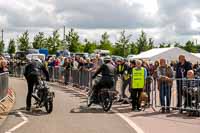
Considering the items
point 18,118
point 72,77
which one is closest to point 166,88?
point 18,118

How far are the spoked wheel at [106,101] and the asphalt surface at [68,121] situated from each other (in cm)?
20

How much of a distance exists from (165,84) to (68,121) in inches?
167

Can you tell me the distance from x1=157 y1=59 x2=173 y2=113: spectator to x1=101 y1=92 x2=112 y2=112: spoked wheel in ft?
5.57

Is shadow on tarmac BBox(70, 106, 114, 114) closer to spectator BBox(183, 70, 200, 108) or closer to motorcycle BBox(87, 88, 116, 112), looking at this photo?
motorcycle BBox(87, 88, 116, 112)

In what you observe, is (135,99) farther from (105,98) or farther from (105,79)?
(105,79)

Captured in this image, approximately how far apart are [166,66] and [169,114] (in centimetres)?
180

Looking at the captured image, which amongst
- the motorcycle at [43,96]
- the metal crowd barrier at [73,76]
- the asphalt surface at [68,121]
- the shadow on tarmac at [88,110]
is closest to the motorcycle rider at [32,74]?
the motorcycle at [43,96]

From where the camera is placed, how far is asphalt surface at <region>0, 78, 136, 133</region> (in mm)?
12581

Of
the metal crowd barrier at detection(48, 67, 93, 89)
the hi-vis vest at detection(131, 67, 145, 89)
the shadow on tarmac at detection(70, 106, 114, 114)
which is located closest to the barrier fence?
the hi-vis vest at detection(131, 67, 145, 89)

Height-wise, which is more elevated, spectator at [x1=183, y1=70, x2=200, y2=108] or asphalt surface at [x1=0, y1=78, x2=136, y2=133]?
spectator at [x1=183, y1=70, x2=200, y2=108]

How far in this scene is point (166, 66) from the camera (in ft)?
57.5

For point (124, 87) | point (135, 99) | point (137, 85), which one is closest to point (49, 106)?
point (135, 99)

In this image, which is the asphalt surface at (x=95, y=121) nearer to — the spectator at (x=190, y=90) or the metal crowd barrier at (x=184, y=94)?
the metal crowd barrier at (x=184, y=94)

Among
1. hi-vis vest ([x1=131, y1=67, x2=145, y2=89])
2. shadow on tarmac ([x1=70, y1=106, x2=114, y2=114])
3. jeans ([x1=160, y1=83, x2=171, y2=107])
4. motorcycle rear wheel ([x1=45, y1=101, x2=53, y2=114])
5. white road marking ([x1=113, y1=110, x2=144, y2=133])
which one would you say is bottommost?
white road marking ([x1=113, y1=110, x2=144, y2=133])
